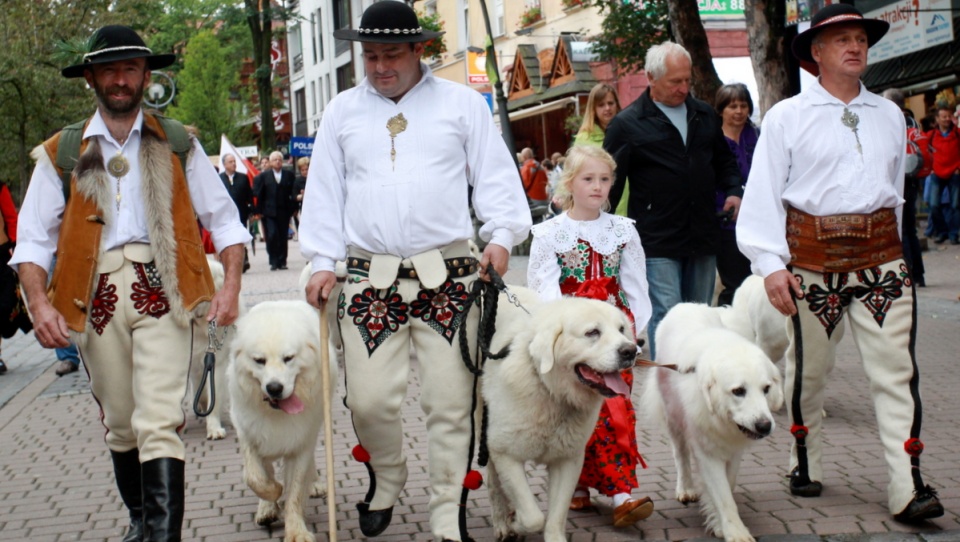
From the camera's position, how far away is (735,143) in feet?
27.4

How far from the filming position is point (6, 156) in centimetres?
2664

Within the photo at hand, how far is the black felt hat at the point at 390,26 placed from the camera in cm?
479

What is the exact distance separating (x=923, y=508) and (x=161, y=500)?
314 cm

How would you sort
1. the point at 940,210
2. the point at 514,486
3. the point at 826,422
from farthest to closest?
1. the point at 940,210
2. the point at 826,422
3. the point at 514,486

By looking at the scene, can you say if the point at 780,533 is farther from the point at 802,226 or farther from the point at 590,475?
the point at 802,226

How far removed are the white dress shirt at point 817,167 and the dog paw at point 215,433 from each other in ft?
13.4

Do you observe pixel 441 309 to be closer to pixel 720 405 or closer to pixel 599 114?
pixel 720 405

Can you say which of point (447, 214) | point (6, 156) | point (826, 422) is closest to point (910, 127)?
point (826, 422)

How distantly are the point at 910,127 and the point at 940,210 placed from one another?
532cm

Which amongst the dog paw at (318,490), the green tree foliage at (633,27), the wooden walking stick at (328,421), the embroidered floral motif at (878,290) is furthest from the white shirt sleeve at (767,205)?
the green tree foliage at (633,27)

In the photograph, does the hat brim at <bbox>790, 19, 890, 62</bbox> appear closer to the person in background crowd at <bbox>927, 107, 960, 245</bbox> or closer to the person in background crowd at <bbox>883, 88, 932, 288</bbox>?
the person in background crowd at <bbox>883, 88, 932, 288</bbox>

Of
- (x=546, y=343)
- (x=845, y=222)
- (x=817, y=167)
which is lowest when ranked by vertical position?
(x=546, y=343)

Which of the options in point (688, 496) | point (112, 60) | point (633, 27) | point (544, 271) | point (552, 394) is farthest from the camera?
point (633, 27)

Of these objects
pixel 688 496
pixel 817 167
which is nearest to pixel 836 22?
pixel 817 167
